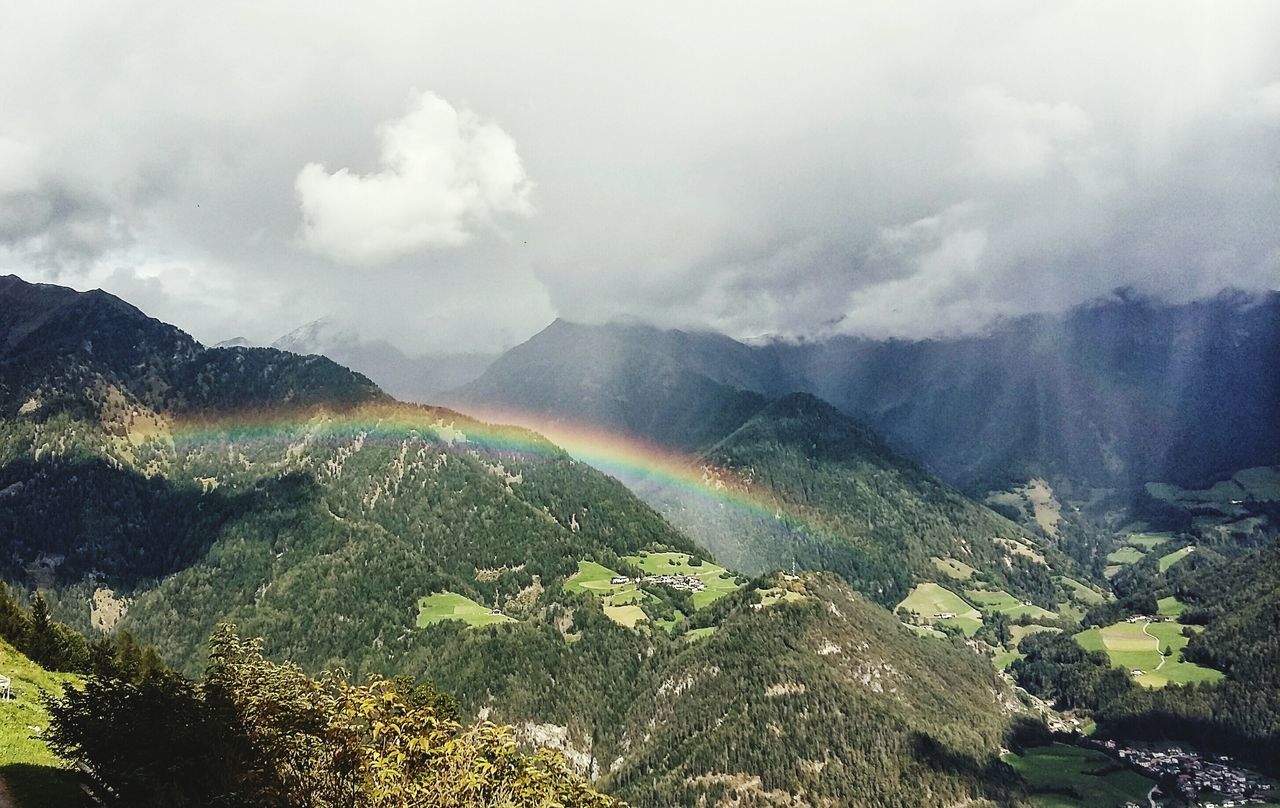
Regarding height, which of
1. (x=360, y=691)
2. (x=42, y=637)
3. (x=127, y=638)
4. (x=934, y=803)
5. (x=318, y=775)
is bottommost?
(x=934, y=803)

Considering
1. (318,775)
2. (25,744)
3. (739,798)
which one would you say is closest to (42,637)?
(25,744)

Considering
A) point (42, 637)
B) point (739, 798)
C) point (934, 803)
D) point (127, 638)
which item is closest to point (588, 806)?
point (42, 637)

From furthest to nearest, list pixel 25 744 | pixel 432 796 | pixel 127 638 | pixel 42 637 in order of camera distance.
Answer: pixel 127 638
pixel 42 637
pixel 25 744
pixel 432 796

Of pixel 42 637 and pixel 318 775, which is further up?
pixel 318 775

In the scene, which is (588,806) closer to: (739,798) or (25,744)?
(25,744)

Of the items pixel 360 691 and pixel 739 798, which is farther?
pixel 739 798

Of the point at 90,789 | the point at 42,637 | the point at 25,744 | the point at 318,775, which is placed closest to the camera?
the point at 318,775
